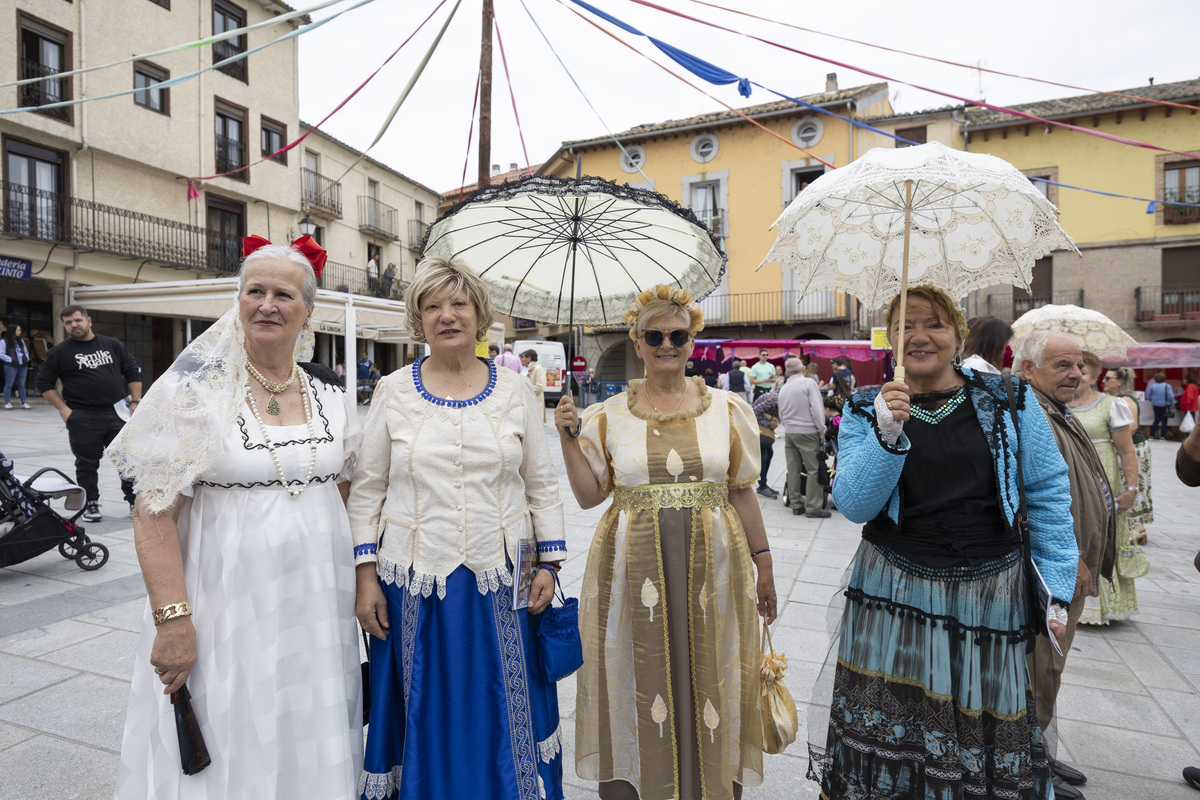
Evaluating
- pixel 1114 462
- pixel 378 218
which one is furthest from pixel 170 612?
pixel 378 218

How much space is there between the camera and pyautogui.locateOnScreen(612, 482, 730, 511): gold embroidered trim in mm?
2236

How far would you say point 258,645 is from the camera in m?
1.75

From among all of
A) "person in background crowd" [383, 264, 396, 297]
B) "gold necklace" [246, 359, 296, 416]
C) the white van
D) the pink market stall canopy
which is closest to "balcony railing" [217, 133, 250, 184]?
"person in background crowd" [383, 264, 396, 297]

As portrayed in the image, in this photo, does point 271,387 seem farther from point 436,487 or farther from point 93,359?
point 93,359

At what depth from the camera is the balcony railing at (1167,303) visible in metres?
19.0

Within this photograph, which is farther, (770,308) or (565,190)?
(770,308)

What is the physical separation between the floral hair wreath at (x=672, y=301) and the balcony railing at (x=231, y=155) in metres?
21.4

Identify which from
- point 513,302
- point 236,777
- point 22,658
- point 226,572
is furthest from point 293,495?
point 22,658

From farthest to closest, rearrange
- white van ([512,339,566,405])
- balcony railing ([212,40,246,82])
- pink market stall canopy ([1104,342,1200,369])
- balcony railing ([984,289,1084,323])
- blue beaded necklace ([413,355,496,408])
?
white van ([512,339,566,405])
balcony railing ([984,289,1084,323])
balcony railing ([212,40,246,82])
pink market stall canopy ([1104,342,1200,369])
blue beaded necklace ([413,355,496,408])

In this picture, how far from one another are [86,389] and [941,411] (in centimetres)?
669

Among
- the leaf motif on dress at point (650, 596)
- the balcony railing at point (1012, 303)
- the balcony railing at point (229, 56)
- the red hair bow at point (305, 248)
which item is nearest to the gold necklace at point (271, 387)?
the red hair bow at point (305, 248)

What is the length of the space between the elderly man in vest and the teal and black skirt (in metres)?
0.61

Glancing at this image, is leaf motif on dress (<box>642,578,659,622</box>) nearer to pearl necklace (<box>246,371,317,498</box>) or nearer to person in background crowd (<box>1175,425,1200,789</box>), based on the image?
pearl necklace (<box>246,371,317,498</box>)

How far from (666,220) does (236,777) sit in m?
2.15
